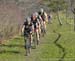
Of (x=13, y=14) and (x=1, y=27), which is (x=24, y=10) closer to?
(x=13, y=14)

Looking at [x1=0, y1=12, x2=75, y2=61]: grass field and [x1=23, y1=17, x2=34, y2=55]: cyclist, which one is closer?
[x1=0, y1=12, x2=75, y2=61]: grass field

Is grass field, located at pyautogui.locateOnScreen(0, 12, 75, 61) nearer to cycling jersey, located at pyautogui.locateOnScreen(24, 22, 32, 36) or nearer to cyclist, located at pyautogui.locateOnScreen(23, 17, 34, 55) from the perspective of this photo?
cyclist, located at pyautogui.locateOnScreen(23, 17, 34, 55)

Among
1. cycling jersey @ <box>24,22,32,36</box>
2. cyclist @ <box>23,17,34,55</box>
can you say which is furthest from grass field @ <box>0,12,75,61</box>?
cycling jersey @ <box>24,22,32,36</box>

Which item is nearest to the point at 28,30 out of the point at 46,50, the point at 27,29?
the point at 27,29

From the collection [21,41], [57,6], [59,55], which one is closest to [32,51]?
[59,55]

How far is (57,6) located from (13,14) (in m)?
16.5

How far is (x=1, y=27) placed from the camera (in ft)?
70.6

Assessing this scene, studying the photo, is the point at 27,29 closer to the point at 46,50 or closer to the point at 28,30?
the point at 28,30

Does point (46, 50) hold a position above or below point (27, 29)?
below

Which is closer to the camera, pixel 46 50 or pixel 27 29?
pixel 27 29

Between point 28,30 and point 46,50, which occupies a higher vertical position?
point 28,30

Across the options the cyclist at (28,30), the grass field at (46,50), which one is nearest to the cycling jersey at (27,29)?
the cyclist at (28,30)

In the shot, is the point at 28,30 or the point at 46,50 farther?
the point at 46,50

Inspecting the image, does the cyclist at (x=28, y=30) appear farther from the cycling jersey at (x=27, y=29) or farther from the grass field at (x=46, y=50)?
the grass field at (x=46, y=50)
